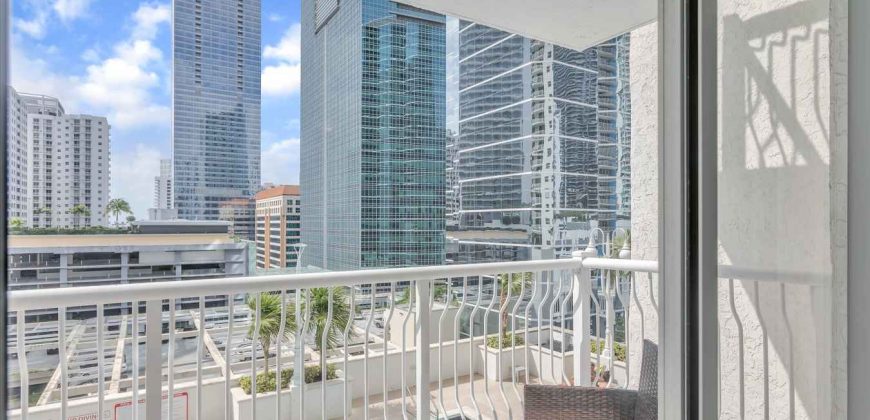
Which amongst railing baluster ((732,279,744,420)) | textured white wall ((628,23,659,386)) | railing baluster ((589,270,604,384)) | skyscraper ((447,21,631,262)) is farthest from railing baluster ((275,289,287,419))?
textured white wall ((628,23,659,386))

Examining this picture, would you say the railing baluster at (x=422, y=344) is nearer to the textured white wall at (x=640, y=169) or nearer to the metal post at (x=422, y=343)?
the metal post at (x=422, y=343)

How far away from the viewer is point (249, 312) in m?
2.21

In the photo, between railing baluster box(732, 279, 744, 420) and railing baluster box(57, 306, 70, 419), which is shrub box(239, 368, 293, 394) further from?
railing baluster box(732, 279, 744, 420)

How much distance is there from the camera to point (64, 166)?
3.65ft

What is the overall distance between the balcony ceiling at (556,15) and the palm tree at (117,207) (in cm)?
147

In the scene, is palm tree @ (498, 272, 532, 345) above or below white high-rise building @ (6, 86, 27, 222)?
below

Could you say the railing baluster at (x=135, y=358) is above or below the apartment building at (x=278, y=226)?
below

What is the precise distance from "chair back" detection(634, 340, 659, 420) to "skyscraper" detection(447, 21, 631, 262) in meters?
1.32

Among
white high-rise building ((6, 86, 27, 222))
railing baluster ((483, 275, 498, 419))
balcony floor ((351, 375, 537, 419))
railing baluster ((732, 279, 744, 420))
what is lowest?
balcony floor ((351, 375, 537, 419))

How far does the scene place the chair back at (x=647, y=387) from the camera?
1625 mm

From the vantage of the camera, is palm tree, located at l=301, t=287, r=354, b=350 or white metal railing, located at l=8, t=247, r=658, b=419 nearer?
white metal railing, located at l=8, t=247, r=658, b=419

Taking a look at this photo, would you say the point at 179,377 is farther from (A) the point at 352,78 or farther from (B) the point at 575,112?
(B) the point at 575,112

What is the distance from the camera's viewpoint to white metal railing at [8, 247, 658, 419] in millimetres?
1711

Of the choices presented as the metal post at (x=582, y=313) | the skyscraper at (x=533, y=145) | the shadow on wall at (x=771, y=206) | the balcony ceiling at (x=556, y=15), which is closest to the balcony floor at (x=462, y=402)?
the metal post at (x=582, y=313)
